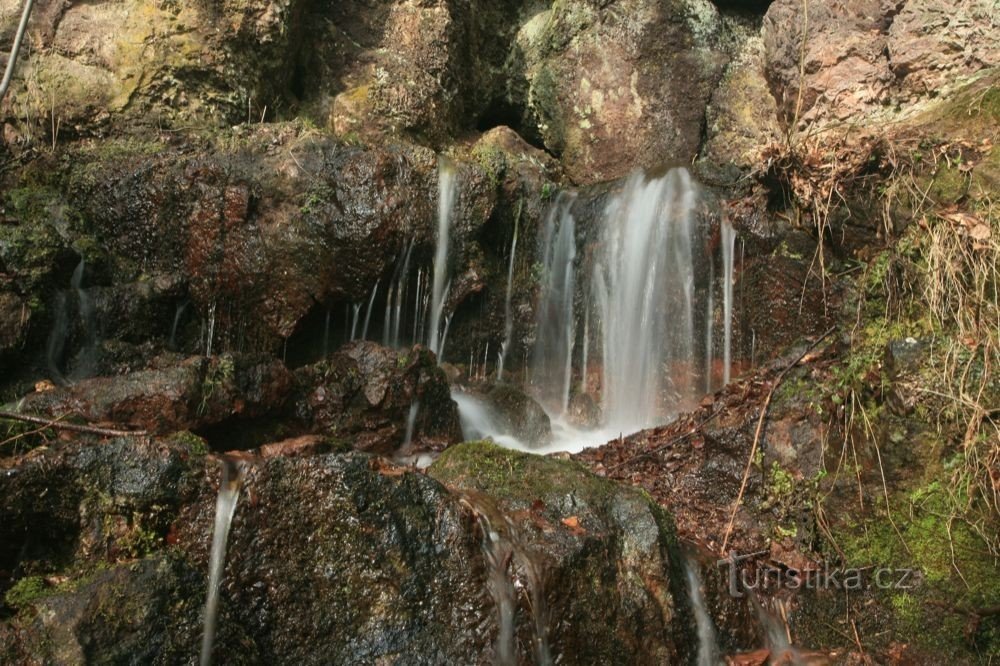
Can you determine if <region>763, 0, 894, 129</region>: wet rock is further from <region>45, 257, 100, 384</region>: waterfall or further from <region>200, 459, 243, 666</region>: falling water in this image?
<region>45, 257, 100, 384</region>: waterfall

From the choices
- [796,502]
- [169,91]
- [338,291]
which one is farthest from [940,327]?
[169,91]

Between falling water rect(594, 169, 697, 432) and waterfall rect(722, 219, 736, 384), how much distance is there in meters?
0.30

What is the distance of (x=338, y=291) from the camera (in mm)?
7418

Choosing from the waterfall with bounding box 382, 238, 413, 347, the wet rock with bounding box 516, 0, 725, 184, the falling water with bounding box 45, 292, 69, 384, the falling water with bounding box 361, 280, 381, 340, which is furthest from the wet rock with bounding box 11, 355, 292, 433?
the wet rock with bounding box 516, 0, 725, 184

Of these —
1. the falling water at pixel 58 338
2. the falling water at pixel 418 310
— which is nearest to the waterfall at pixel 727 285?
the falling water at pixel 418 310

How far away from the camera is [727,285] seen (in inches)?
290

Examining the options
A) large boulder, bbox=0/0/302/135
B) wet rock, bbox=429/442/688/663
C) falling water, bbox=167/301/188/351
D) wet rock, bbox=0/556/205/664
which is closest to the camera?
wet rock, bbox=0/556/205/664

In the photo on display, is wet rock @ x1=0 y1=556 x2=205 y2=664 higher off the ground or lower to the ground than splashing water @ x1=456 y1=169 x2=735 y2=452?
lower

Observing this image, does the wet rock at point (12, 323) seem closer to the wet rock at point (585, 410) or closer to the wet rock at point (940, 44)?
the wet rock at point (585, 410)

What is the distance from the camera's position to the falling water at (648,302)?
7.48m

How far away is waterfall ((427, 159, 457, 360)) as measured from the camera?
793cm

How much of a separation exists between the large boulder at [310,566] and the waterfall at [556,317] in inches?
172

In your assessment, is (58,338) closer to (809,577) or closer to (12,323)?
(12,323)

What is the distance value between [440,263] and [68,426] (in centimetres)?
446
